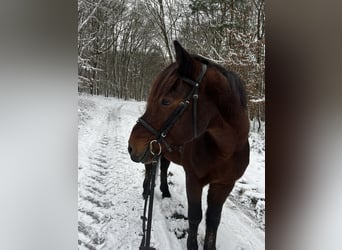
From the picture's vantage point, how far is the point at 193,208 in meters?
1.24

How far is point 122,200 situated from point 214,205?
1.15 ft

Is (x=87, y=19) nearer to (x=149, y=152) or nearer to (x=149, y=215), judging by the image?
(x=149, y=152)

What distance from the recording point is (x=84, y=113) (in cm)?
131

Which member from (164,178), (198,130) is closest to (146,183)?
(164,178)

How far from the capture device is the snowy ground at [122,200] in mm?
1246

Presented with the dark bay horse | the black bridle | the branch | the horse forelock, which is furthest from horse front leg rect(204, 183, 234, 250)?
the branch

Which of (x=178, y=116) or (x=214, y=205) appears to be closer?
(x=178, y=116)

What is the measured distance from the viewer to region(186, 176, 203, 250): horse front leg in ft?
4.05

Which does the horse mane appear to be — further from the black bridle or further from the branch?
the branch

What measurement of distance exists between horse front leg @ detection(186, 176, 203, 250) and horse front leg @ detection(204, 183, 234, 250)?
0.04 m
